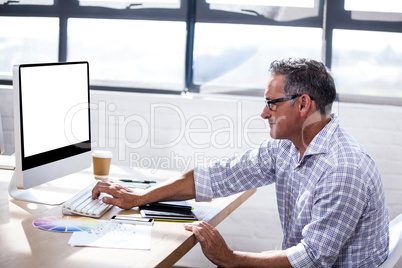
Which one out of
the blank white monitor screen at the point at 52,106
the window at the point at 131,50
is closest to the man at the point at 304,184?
the blank white monitor screen at the point at 52,106

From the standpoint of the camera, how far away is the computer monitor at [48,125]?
71.3 inches

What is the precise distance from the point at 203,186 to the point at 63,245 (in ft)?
2.05

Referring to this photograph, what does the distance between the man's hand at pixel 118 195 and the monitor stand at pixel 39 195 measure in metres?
0.13

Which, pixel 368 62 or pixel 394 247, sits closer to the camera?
pixel 394 247

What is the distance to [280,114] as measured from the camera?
1854mm

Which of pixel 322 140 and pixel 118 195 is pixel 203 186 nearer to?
pixel 118 195

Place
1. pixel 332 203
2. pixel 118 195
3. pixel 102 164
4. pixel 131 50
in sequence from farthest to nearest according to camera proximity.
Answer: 1. pixel 131 50
2. pixel 102 164
3. pixel 118 195
4. pixel 332 203

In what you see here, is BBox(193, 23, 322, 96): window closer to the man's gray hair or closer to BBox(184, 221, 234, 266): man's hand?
the man's gray hair

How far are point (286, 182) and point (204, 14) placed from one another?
150 cm

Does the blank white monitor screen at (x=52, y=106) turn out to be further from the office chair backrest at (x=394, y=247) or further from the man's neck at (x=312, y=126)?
Answer: the office chair backrest at (x=394, y=247)

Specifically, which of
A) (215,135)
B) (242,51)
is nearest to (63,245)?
(215,135)

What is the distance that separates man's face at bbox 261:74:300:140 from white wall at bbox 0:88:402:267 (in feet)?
3.86

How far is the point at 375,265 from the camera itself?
1.68 meters

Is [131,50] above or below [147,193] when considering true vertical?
above
